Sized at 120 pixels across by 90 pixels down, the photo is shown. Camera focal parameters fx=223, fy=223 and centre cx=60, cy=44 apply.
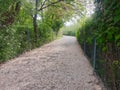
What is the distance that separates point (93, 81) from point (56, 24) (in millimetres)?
27880

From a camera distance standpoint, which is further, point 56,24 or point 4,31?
point 56,24

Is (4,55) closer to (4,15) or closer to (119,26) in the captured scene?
(4,15)

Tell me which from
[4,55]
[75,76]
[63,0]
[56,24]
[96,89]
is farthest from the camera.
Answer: [56,24]

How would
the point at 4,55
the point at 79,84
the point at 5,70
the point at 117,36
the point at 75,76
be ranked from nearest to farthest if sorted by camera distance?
1. the point at 117,36
2. the point at 79,84
3. the point at 75,76
4. the point at 5,70
5. the point at 4,55

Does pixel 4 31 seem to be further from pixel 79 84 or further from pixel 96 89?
pixel 96 89

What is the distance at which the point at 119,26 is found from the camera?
3.76 meters

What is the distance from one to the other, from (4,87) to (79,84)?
214cm

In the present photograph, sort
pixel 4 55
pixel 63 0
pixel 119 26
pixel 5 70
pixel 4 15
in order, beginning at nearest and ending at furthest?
pixel 119 26, pixel 5 70, pixel 4 55, pixel 4 15, pixel 63 0

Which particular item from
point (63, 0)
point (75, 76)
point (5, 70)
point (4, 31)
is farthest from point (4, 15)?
point (63, 0)

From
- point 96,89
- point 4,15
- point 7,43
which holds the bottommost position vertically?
point 96,89

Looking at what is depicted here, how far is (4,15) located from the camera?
1070 centimetres

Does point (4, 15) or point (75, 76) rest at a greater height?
point (4, 15)

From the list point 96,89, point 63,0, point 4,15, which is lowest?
point 96,89

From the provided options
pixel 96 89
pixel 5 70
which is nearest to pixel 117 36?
pixel 96 89
